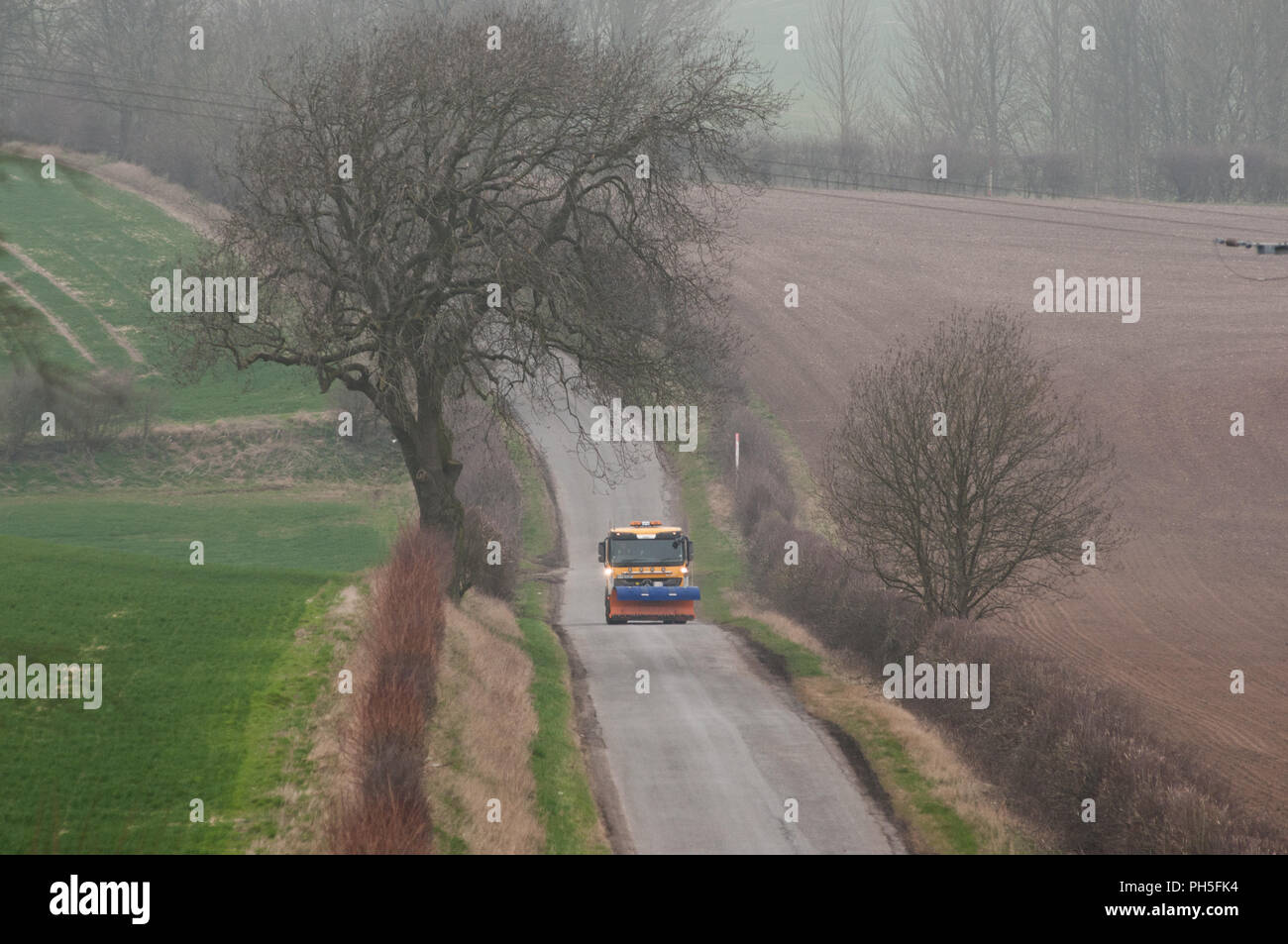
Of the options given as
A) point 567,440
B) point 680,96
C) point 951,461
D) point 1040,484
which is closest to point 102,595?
point 680,96

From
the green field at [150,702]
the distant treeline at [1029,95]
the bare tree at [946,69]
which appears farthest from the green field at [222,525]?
the bare tree at [946,69]

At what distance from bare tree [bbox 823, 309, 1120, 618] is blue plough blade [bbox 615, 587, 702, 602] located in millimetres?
5244

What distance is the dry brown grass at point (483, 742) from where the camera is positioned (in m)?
16.3

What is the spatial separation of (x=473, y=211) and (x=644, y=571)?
1183cm

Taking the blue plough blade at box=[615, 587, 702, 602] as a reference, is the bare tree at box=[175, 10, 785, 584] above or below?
above

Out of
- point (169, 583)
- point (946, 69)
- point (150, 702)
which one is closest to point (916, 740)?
point (150, 702)

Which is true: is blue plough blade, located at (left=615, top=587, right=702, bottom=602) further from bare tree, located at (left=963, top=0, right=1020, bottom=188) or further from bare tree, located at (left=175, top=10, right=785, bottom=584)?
bare tree, located at (left=963, top=0, right=1020, bottom=188)

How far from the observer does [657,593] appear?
1294 inches

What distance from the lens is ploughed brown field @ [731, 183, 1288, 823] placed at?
103 ft

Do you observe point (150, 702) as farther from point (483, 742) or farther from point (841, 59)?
point (841, 59)

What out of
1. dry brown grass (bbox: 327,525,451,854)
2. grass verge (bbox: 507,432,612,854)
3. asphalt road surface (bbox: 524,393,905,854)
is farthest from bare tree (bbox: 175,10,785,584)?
asphalt road surface (bbox: 524,393,905,854)

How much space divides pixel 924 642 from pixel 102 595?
1663 cm

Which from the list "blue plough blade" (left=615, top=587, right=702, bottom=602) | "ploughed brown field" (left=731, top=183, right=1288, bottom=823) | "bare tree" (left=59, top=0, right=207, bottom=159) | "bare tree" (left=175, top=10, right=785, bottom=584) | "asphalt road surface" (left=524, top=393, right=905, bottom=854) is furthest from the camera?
"blue plough blade" (left=615, top=587, right=702, bottom=602)
